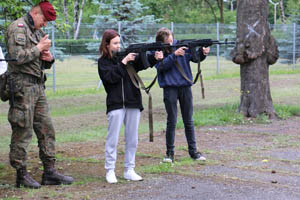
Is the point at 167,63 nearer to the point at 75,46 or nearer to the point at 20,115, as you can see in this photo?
the point at 20,115

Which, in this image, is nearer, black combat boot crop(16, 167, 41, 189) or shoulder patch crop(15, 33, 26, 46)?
shoulder patch crop(15, 33, 26, 46)

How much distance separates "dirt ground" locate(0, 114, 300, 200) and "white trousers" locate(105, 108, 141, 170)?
0.93ft

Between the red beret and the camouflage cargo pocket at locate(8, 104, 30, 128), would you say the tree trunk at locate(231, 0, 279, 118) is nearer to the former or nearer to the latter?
the red beret

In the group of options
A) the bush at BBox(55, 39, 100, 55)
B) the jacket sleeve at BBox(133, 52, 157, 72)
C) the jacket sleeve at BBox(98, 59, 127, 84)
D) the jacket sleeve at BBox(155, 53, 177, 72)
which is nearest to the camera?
the jacket sleeve at BBox(98, 59, 127, 84)

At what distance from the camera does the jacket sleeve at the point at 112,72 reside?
20.5 feet

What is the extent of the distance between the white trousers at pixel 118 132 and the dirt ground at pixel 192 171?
282 mm

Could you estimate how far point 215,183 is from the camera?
20.9ft

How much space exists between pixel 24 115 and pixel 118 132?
1.13m

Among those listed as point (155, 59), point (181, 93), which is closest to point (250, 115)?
point (181, 93)

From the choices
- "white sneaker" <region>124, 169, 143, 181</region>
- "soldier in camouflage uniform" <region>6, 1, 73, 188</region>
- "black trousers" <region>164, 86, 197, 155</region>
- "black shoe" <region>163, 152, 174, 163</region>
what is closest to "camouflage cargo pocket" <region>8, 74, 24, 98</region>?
"soldier in camouflage uniform" <region>6, 1, 73, 188</region>

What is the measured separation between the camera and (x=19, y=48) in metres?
5.86

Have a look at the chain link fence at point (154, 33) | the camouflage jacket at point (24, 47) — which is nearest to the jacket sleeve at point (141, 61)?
the camouflage jacket at point (24, 47)

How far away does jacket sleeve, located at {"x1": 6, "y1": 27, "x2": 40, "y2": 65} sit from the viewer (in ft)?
19.1

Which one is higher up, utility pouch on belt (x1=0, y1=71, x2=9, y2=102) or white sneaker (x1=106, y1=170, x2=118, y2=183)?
utility pouch on belt (x1=0, y1=71, x2=9, y2=102)
